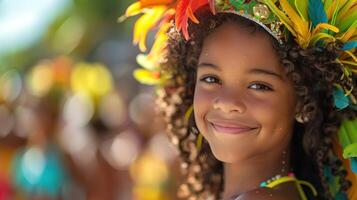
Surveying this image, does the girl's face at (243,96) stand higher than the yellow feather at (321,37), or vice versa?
the yellow feather at (321,37)

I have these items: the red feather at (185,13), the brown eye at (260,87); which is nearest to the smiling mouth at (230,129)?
the brown eye at (260,87)

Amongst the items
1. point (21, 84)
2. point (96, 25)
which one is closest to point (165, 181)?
point (21, 84)

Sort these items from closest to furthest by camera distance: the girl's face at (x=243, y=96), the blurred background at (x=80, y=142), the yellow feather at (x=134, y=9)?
the girl's face at (x=243, y=96), the yellow feather at (x=134, y=9), the blurred background at (x=80, y=142)

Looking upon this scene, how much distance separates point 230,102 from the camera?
3.22 m

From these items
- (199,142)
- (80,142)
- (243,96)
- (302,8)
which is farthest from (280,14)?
(80,142)

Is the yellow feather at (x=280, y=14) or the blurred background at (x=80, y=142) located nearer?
the yellow feather at (x=280, y=14)

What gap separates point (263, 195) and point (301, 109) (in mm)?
352

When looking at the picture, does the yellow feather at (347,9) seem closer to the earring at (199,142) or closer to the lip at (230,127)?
the lip at (230,127)

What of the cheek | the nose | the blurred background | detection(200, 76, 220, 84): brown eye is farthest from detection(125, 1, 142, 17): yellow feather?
the blurred background

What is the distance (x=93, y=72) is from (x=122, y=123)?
63cm

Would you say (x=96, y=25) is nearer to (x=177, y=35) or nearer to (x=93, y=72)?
(x=93, y=72)

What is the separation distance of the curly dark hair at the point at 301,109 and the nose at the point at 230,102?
7.7 inches

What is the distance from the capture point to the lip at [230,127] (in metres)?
3.26

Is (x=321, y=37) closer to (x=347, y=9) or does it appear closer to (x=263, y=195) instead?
(x=347, y=9)
